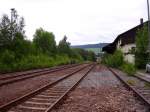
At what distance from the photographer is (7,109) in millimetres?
8039

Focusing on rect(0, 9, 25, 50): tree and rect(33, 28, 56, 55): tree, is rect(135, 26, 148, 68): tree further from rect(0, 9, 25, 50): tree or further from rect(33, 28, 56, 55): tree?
rect(33, 28, 56, 55): tree

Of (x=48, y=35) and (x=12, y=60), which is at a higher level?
(x=48, y=35)

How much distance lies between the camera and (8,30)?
4066cm

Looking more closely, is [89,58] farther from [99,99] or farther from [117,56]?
[99,99]

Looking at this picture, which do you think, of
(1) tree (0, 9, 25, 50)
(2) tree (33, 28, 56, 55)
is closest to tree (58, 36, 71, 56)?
(2) tree (33, 28, 56, 55)

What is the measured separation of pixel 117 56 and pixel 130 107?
113 ft

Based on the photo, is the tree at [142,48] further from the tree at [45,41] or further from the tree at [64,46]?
the tree at [64,46]

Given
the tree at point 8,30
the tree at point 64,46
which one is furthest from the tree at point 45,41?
the tree at point 8,30

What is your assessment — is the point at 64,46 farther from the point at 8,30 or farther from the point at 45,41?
the point at 8,30

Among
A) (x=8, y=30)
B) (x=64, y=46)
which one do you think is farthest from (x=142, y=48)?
(x=64, y=46)

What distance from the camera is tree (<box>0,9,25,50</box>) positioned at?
39.0 metres

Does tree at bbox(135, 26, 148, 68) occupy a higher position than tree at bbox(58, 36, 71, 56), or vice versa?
tree at bbox(58, 36, 71, 56)

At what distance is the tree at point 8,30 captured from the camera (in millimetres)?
39000

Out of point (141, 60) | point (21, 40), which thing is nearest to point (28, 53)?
point (21, 40)
